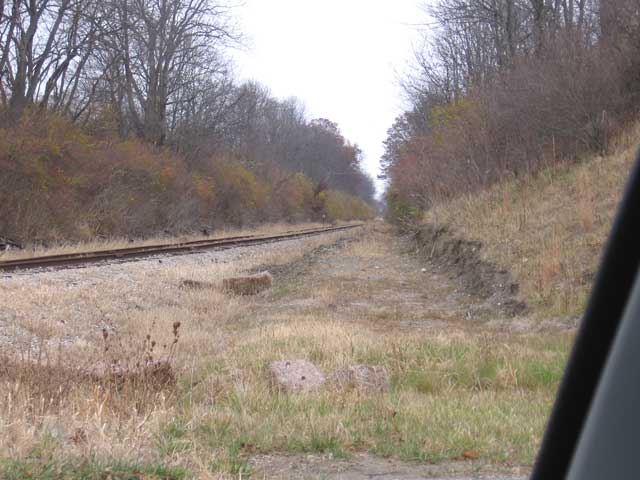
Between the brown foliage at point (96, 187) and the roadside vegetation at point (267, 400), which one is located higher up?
the brown foliage at point (96, 187)

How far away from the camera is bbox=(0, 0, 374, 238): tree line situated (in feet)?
88.3

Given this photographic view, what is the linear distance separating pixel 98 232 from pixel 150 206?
588cm

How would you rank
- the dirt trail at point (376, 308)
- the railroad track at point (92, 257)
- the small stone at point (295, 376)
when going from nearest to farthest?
the dirt trail at point (376, 308) → the small stone at point (295, 376) → the railroad track at point (92, 257)

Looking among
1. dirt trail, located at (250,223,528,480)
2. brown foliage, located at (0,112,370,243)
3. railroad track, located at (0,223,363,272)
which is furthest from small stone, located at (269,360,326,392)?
brown foliage, located at (0,112,370,243)

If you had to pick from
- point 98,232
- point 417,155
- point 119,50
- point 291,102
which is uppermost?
point 291,102

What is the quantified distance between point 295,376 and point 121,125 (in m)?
36.9

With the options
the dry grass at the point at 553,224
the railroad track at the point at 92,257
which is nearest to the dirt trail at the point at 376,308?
the dry grass at the point at 553,224

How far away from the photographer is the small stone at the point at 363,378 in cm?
684

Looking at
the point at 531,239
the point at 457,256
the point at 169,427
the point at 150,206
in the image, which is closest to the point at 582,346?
the point at 169,427

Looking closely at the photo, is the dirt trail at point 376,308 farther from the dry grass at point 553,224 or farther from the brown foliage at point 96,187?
the brown foliage at point 96,187

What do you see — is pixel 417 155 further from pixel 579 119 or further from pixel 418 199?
pixel 579 119

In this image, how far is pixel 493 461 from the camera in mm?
→ 4855

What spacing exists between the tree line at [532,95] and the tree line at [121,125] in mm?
12819

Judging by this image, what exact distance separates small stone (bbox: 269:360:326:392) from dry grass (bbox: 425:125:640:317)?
455cm
